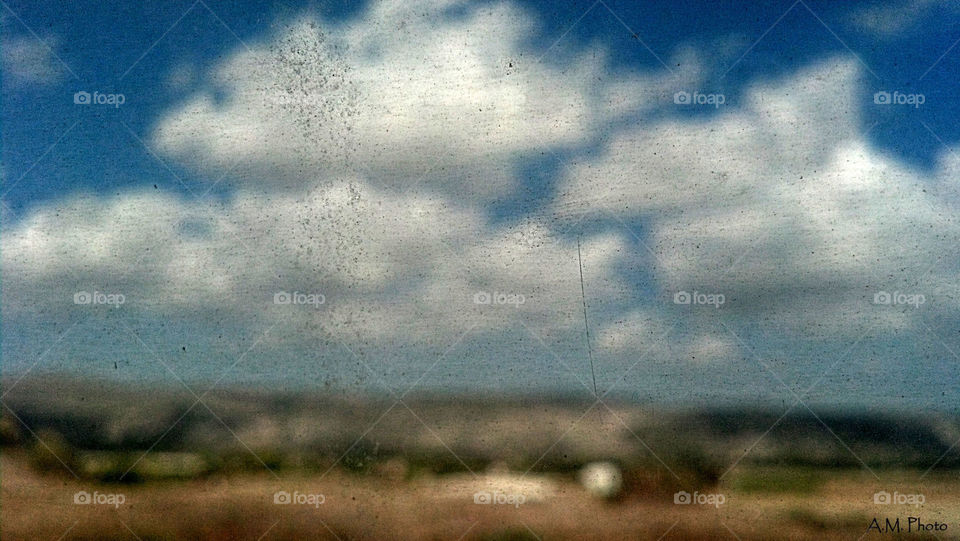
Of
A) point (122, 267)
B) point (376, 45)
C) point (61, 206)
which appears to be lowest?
point (122, 267)

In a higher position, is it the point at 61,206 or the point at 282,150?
the point at 282,150

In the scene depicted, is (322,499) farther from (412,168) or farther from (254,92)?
(254,92)

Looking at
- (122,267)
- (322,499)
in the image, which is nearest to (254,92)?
(122,267)
